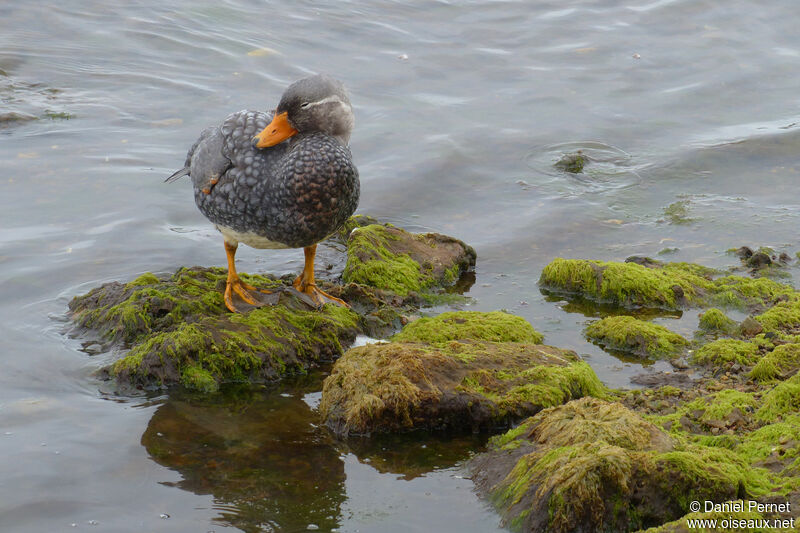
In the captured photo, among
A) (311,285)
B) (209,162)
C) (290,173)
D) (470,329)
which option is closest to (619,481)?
(470,329)

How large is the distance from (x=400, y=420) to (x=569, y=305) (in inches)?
95.5

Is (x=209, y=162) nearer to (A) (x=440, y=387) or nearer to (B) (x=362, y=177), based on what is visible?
(A) (x=440, y=387)

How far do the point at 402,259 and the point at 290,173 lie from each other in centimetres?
190

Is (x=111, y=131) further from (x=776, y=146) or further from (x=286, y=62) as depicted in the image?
(x=776, y=146)

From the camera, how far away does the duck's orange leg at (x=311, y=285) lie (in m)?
6.68

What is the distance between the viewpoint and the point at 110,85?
11734 millimetres

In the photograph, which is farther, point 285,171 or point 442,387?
point 285,171

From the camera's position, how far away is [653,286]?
6980mm

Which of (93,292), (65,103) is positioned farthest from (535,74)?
(93,292)

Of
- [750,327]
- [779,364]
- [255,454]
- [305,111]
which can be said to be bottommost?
[255,454]

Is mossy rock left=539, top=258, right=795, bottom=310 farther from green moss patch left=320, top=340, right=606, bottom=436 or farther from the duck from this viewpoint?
the duck

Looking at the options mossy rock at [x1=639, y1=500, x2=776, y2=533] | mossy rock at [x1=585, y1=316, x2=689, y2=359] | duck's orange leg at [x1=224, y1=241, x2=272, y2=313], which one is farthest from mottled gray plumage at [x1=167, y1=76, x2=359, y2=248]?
mossy rock at [x1=639, y1=500, x2=776, y2=533]

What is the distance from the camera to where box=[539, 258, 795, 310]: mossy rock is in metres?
6.89

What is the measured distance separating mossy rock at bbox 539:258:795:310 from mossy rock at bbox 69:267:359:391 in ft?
6.00
